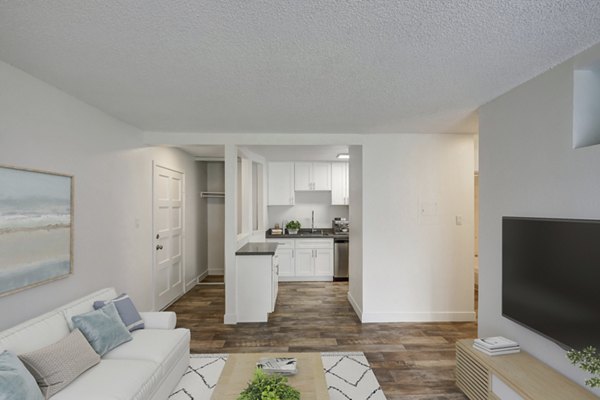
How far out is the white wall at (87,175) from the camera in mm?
2139

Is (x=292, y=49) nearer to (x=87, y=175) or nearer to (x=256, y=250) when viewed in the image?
(x=87, y=175)

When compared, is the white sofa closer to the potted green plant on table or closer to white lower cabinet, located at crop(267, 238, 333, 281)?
white lower cabinet, located at crop(267, 238, 333, 281)

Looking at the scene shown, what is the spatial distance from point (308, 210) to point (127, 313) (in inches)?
181

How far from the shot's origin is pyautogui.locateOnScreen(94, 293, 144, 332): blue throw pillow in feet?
8.71

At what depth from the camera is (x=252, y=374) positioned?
6.93 ft

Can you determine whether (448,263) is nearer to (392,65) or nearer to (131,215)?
(392,65)

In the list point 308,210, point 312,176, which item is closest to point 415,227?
point 312,176

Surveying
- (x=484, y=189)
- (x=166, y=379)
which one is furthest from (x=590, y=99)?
(x=166, y=379)

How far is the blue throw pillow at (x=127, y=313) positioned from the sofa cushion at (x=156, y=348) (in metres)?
0.06

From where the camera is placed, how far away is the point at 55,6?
1.45 m

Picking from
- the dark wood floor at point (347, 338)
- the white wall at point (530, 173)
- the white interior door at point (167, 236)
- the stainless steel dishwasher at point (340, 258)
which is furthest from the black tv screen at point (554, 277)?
the white interior door at point (167, 236)

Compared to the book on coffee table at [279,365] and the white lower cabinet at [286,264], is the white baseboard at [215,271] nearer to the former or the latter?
the white lower cabinet at [286,264]

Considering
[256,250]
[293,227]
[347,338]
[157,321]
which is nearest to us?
[157,321]

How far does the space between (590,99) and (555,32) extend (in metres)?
0.59
